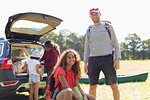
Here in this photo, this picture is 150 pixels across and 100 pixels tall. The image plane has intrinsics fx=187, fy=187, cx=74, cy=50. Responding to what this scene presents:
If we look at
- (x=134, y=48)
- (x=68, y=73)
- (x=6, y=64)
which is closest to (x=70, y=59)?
(x=68, y=73)

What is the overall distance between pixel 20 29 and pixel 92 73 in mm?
2297

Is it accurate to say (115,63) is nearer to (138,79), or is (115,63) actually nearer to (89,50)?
(89,50)

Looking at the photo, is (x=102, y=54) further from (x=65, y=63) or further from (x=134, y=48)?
(x=134, y=48)

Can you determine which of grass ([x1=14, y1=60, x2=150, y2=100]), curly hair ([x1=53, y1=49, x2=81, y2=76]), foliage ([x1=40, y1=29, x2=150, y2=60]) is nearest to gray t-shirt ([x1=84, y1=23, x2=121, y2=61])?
curly hair ([x1=53, y1=49, x2=81, y2=76])

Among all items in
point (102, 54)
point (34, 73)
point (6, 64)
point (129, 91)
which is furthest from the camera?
point (129, 91)

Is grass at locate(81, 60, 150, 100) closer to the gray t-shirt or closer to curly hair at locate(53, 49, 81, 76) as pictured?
the gray t-shirt

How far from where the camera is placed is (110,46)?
3.21 meters

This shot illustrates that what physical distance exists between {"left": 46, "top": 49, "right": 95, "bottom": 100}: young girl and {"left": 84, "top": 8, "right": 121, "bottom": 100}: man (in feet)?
1.16

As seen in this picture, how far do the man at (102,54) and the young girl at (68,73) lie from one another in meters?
0.35

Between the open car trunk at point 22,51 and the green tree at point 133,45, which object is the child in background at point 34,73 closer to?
the open car trunk at point 22,51

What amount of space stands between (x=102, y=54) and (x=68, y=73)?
0.70 m

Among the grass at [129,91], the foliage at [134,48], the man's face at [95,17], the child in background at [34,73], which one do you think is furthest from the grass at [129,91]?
the foliage at [134,48]

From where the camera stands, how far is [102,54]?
3.18 metres

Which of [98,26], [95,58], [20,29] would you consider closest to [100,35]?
[98,26]
